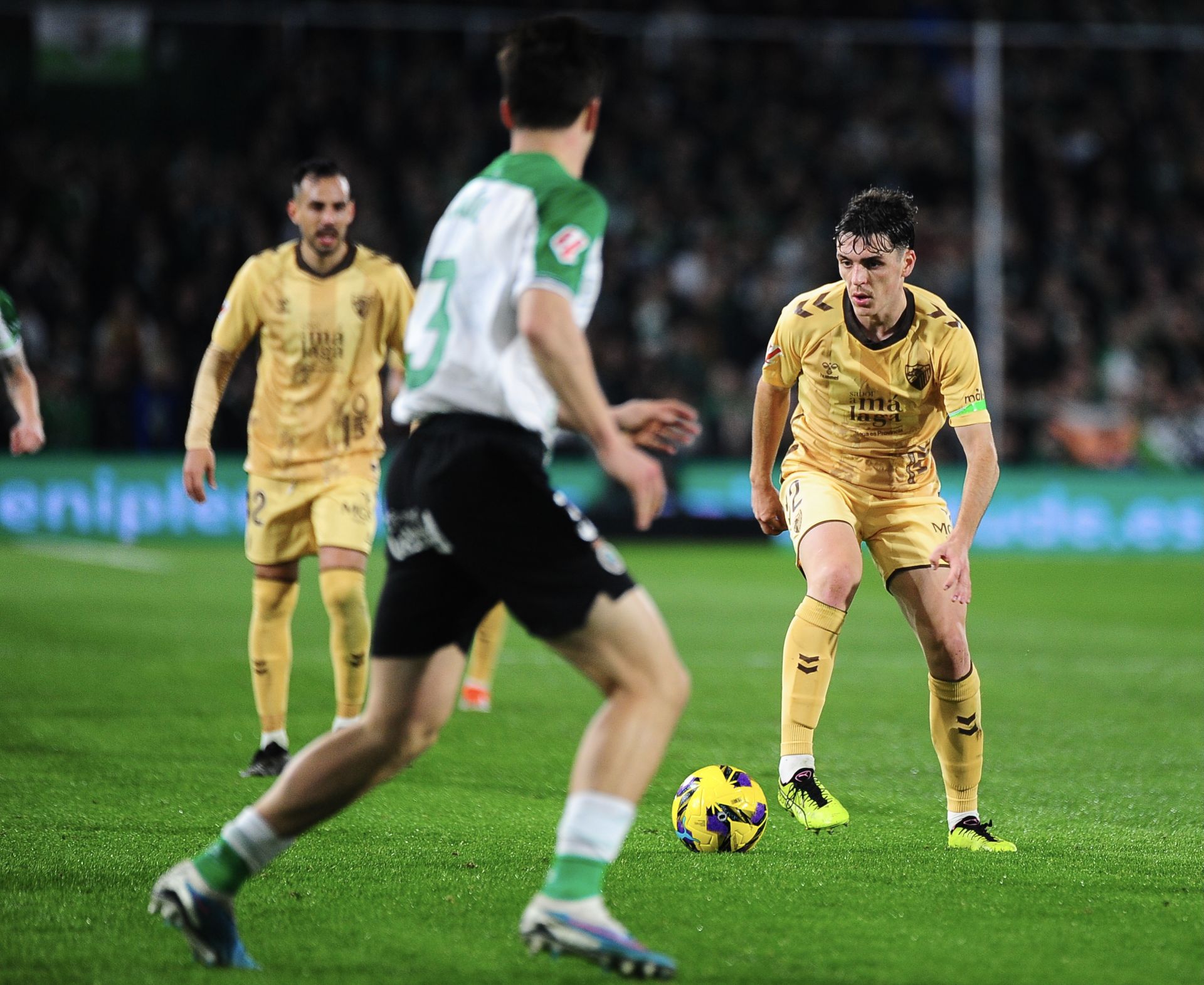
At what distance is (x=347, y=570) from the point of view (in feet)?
21.9

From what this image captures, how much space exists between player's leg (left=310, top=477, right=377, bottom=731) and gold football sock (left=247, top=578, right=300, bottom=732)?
19 cm

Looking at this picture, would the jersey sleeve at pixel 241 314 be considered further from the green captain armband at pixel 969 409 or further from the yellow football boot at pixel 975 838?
the yellow football boot at pixel 975 838

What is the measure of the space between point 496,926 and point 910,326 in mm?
2603

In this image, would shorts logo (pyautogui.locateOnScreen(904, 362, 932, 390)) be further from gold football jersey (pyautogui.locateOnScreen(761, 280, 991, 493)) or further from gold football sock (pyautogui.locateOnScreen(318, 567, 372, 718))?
gold football sock (pyautogui.locateOnScreen(318, 567, 372, 718))

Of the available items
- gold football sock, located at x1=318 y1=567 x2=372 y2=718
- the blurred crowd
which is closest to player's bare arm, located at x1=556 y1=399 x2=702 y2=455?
gold football sock, located at x1=318 y1=567 x2=372 y2=718

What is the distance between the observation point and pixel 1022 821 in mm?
5785

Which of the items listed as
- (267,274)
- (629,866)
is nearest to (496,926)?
(629,866)

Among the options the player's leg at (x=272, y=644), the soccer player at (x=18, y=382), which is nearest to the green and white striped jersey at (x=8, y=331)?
the soccer player at (x=18, y=382)

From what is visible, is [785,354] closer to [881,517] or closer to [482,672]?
[881,517]

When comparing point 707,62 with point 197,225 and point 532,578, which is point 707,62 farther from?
point 532,578

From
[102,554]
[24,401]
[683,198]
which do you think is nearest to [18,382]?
[24,401]

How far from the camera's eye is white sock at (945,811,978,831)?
543 cm

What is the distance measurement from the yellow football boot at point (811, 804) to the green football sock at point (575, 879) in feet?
6.62

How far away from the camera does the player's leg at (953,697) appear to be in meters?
5.45
